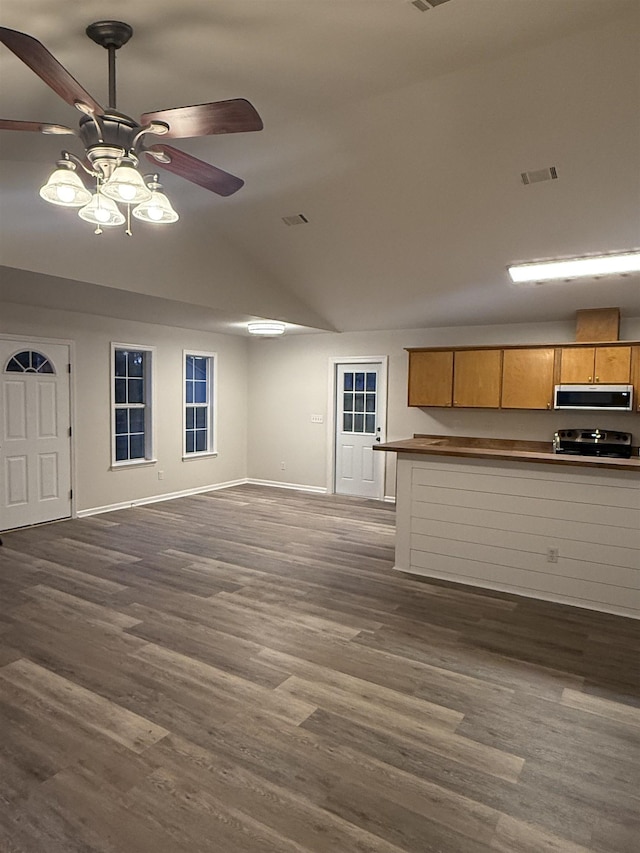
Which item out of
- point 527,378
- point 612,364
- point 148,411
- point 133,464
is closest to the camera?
point 612,364

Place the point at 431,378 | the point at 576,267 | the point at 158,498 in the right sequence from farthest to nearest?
1. the point at 158,498
2. the point at 431,378
3. the point at 576,267

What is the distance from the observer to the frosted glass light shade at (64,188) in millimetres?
2291

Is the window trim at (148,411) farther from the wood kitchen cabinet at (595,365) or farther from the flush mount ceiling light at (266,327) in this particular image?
the wood kitchen cabinet at (595,365)

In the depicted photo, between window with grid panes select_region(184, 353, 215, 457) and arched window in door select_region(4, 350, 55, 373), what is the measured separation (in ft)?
6.74

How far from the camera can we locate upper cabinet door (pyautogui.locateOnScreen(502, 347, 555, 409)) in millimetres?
5934

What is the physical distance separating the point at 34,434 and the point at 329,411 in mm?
3876

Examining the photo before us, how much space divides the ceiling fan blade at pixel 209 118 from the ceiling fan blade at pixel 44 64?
25cm

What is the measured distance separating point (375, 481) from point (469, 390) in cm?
199

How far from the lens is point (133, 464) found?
6.94 m

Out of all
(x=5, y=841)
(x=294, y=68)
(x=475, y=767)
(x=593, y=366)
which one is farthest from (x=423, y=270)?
(x=5, y=841)

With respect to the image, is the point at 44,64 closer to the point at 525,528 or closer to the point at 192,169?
the point at 192,169

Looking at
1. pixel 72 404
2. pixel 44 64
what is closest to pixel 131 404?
pixel 72 404

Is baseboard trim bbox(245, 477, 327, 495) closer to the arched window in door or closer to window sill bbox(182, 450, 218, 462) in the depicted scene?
window sill bbox(182, 450, 218, 462)

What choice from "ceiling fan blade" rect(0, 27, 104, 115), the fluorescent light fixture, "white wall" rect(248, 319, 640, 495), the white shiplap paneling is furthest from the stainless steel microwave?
"ceiling fan blade" rect(0, 27, 104, 115)
